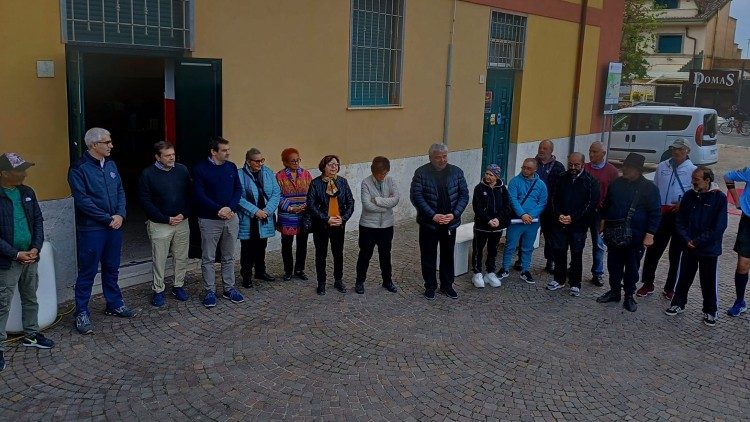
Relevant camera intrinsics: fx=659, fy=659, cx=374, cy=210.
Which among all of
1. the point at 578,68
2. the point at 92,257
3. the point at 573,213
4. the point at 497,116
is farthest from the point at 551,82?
the point at 92,257

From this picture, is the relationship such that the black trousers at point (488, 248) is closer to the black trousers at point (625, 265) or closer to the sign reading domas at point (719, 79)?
the black trousers at point (625, 265)

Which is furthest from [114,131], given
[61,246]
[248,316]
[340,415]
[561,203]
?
[340,415]

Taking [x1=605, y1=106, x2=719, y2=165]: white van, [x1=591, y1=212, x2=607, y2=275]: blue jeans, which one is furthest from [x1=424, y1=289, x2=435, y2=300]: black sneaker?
[x1=605, y1=106, x2=719, y2=165]: white van

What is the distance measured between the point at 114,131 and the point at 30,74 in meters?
6.91

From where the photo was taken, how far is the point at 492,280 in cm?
805

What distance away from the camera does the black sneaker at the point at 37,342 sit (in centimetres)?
577

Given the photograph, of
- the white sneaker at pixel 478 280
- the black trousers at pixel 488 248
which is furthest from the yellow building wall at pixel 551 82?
the white sneaker at pixel 478 280

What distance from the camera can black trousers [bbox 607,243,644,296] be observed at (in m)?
7.32

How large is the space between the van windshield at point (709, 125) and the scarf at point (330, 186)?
1453 cm

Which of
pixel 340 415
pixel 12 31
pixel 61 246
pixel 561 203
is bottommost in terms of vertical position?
pixel 340 415

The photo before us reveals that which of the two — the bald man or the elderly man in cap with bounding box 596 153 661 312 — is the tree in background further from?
the elderly man in cap with bounding box 596 153 661 312

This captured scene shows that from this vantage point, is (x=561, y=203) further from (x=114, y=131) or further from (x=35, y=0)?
(x=114, y=131)

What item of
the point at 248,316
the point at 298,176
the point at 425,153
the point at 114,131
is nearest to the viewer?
the point at 248,316

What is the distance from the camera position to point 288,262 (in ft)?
25.9
